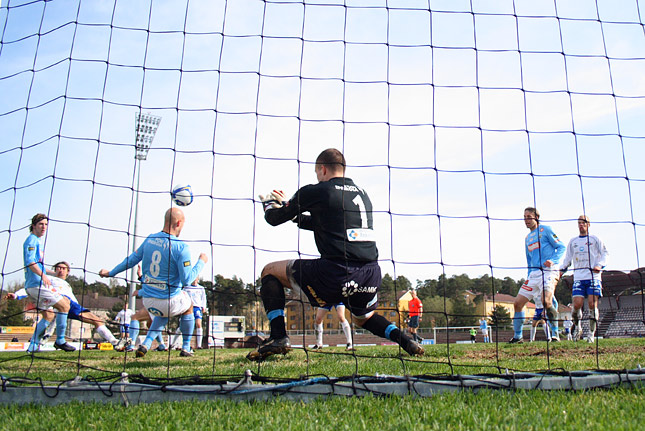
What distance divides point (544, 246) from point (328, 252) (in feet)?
17.5

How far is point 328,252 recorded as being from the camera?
4188mm

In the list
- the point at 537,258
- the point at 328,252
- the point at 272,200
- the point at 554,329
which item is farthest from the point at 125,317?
the point at 554,329

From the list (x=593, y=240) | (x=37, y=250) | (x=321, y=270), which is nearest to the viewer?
(x=321, y=270)

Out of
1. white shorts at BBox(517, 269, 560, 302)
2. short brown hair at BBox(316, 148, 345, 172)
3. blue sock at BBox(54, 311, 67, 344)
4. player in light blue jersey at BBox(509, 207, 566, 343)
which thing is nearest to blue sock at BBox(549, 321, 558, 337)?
player in light blue jersey at BBox(509, 207, 566, 343)

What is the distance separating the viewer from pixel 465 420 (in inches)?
83.3

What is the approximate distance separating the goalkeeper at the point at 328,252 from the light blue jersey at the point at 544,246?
4751mm

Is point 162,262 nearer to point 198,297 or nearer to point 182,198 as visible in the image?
point 182,198

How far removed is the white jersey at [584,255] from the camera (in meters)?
8.16

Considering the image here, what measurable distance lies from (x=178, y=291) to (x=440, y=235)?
3.71 meters

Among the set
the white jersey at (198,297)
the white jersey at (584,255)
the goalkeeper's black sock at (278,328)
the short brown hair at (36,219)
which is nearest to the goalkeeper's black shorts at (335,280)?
the goalkeeper's black sock at (278,328)

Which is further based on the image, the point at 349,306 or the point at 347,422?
the point at 349,306

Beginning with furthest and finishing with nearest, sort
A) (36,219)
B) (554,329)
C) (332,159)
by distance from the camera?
(554,329)
(36,219)
(332,159)

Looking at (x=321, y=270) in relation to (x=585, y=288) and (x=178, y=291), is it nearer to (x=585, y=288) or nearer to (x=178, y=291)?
(x=178, y=291)

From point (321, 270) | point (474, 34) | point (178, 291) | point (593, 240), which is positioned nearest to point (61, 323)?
point (178, 291)
